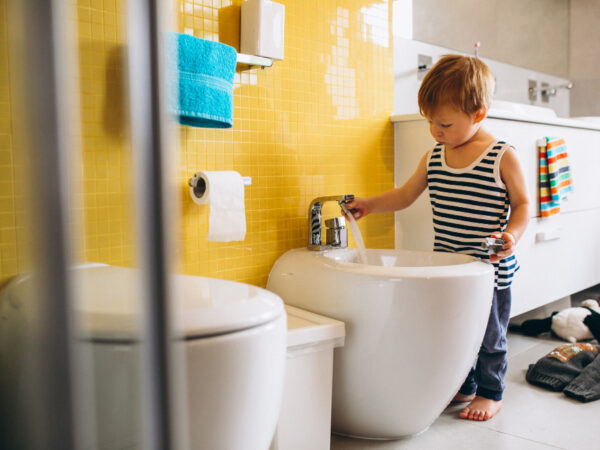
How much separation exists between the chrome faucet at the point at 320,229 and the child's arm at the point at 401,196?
0.11 meters

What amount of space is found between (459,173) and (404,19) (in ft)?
2.64

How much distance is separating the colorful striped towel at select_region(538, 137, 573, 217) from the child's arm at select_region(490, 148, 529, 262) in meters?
0.47

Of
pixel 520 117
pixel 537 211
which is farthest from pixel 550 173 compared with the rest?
pixel 520 117

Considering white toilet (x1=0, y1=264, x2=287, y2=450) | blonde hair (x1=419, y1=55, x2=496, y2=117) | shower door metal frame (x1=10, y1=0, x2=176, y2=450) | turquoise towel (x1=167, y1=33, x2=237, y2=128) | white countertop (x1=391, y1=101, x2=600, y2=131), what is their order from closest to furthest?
shower door metal frame (x1=10, y1=0, x2=176, y2=450) < white toilet (x1=0, y1=264, x2=287, y2=450) < turquoise towel (x1=167, y1=33, x2=237, y2=128) < blonde hair (x1=419, y1=55, x2=496, y2=117) < white countertop (x1=391, y1=101, x2=600, y2=131)

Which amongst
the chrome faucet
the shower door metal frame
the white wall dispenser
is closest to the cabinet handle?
the chrome faucet

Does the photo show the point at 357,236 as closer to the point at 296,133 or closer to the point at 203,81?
the point at 296,133

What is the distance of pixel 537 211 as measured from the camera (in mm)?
1764

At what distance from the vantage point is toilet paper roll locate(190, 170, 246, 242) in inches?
46.5

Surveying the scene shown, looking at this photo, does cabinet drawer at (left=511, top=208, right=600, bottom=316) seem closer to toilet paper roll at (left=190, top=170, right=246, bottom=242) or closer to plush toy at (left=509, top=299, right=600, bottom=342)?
plush toy at (left=509, top=299, right=600, bottom=342)

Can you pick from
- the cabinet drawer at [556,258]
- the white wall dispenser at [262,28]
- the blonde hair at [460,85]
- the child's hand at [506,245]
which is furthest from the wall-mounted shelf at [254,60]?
the cabinet drawer at [556,258]

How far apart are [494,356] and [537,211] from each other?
58cm

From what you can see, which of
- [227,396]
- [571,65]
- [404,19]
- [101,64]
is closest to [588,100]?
[571,65]

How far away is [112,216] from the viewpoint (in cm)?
28

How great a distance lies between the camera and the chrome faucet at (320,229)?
142 centimetres
